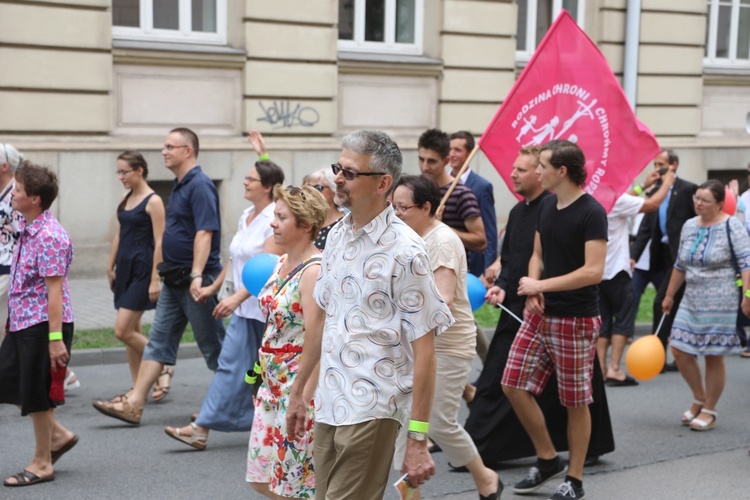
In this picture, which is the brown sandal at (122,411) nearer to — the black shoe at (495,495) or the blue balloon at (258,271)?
the blue balloon at (258,271)

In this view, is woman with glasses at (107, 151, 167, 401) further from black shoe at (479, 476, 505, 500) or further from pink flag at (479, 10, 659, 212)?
black shoe at (479, 476, 505, 500)

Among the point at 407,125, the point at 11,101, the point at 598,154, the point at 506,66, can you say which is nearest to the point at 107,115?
the point at 11,101

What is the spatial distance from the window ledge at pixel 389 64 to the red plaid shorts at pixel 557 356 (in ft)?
31.8

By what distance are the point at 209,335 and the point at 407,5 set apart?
31.2 feet

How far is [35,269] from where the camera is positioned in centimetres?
570

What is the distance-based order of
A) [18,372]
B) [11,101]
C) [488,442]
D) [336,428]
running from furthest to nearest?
[11,101] → [488,442] → [18,372] → [336,428]

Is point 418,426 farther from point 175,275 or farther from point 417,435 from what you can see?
point 175,275

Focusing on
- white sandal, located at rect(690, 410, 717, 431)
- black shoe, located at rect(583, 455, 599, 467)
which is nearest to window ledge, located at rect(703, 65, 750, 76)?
white sandal, located at rect(690, 410, 717, 431)

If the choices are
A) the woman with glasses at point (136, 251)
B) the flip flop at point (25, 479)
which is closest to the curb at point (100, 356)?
the woman with glasses at point (136, 251)

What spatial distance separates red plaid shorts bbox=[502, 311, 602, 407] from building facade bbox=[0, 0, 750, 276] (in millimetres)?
8269

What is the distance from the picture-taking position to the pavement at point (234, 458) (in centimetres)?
588

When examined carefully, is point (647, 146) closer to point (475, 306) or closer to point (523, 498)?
point (475, 306)

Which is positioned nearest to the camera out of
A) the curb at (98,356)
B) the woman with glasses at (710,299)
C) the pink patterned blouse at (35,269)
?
the pink patterned blouse at (35,269)

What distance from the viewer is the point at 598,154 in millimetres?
7645
